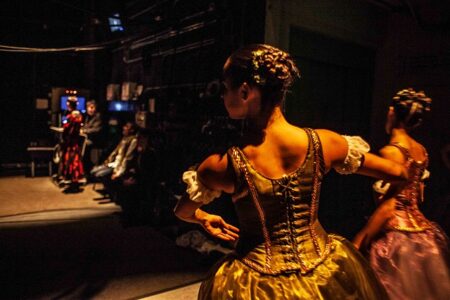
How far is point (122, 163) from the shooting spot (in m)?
6.76

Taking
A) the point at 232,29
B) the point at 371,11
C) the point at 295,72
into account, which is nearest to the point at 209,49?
the point at 232,29

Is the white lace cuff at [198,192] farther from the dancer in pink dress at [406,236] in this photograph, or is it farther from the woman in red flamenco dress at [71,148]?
the woman in red flamenco dress at [71,148]

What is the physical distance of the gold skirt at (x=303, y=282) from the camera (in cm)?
150

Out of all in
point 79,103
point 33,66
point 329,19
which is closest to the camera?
point 329,19

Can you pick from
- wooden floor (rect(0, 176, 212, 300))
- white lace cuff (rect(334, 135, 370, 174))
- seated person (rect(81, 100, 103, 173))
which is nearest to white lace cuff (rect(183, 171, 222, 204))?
white lace cuff (rect(334, 135, 370, 174))

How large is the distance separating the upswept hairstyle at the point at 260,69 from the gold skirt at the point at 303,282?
72 cm

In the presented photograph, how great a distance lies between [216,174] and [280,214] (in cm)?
31

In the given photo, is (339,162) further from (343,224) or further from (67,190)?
(67,190)

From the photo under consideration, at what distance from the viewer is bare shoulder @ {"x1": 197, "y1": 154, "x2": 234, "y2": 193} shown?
154cm

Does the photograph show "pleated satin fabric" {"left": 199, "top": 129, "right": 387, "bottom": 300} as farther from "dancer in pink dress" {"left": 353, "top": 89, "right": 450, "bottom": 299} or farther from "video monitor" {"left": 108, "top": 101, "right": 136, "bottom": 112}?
"video monitor" {"left": 108, "top": 101, "right": 136, "bottom": 112}

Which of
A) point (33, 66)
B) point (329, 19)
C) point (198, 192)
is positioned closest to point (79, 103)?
point (33, 66)

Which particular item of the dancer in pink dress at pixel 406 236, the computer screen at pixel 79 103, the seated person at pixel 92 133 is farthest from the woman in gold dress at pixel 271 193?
the computer screen at pixel 79 103

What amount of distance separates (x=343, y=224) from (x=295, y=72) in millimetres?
4707

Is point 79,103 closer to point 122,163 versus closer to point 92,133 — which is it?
point 92,133
